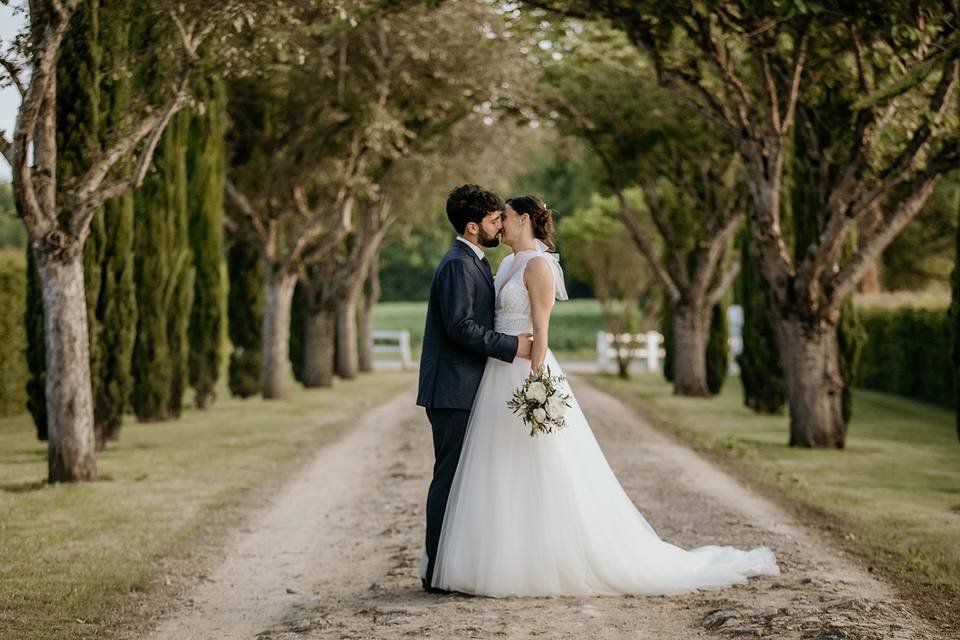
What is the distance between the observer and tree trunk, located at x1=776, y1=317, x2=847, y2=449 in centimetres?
1457

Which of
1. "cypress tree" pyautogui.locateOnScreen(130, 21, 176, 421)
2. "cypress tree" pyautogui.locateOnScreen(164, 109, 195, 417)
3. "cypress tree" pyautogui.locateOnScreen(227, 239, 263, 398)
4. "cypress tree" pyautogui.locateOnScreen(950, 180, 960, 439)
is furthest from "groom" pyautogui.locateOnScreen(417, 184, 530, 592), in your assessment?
"cypress tree" pyautogui.locateOnScreen(227, 239, 263, 398)

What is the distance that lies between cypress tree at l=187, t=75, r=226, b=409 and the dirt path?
29.5 ft

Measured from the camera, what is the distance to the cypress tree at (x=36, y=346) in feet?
43.8

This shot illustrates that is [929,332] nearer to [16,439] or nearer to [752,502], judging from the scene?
[752,502]

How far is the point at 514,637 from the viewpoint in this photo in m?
5.49

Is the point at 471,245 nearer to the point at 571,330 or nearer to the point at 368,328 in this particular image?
the point at 368,328

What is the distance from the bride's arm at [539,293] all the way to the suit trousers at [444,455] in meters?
0.58

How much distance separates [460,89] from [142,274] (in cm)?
788

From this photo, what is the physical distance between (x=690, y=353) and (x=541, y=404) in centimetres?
1893

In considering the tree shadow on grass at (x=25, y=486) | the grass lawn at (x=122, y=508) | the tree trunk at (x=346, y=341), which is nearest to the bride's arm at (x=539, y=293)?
the grass lawn at (x=122, y=508)

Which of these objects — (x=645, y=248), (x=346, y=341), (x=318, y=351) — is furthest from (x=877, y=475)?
(x=346, y=341)

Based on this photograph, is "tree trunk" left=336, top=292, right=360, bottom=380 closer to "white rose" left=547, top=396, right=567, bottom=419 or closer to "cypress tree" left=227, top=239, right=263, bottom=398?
"cypress tree" left=227, top=239, right=263, bottom=398

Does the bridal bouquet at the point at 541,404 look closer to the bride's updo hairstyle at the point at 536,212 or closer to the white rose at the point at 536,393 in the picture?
the white rose at the point at 536,393

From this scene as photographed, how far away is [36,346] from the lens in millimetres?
13531
